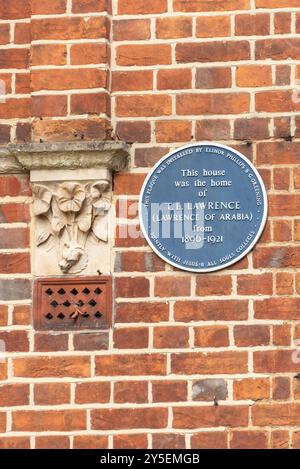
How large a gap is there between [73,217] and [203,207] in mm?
659

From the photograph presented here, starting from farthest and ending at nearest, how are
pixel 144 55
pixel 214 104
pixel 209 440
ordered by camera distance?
pixel 144 55
pixel 214 104
pixel 209 440

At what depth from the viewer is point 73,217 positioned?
11109mm

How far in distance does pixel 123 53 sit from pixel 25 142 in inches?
26.9

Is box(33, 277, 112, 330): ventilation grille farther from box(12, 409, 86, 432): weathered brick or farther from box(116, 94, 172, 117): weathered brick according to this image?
box(116, 94, 172, 117): weathered brick

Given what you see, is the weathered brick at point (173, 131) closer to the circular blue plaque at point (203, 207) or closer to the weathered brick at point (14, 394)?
the circular blue plaque at point (203, 207)

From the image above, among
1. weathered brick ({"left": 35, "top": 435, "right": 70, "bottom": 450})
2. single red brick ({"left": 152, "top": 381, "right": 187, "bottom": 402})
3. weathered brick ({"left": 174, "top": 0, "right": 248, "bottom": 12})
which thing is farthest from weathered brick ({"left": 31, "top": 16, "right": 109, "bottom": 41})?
weathered brick ({"left": 35, "top": 435, "right": 70, "bottom": 450})

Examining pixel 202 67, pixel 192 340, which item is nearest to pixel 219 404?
pixel 192 340

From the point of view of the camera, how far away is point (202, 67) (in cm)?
1123

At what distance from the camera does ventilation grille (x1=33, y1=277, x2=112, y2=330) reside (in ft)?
36.2

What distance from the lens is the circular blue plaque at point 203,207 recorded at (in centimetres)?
Answer: 1103

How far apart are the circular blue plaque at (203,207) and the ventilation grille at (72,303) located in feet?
1.19

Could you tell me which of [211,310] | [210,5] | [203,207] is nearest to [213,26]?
[210,5]

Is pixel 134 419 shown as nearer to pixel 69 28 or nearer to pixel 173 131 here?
pixel 173 131

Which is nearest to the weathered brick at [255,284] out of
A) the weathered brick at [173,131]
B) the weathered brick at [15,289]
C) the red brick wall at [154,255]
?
the red brick wall at [154,255]
